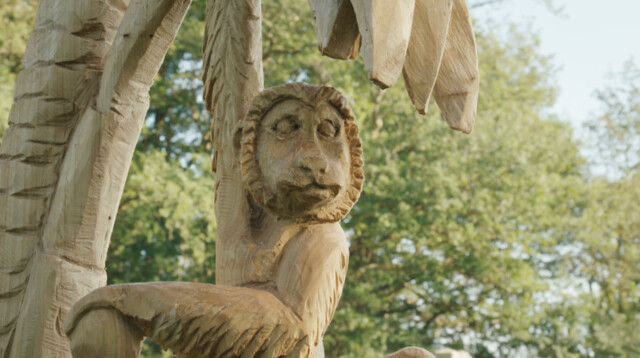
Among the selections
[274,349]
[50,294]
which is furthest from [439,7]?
[50,294]

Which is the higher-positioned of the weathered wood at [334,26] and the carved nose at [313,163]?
the weathered wood at [334,26]

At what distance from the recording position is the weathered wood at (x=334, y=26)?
194 centimetres

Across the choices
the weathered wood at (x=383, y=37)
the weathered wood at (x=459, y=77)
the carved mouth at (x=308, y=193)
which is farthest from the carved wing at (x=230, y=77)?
the weathered wood at (x=383, y=37)

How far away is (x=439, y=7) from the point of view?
210cm

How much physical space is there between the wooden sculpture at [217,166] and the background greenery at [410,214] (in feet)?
21.2

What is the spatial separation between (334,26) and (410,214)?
31.2 ft

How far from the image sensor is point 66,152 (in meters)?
3.18

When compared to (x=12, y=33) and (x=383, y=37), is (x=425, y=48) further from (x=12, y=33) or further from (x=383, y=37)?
(x=12, y=33)

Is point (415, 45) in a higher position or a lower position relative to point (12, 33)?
lower

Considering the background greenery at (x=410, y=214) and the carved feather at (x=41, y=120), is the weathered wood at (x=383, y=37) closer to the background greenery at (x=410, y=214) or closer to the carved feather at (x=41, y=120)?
the carved feather at (x=41, y=120)

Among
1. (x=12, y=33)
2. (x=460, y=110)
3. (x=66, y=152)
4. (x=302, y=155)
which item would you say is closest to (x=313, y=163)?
(x=302, y=155)

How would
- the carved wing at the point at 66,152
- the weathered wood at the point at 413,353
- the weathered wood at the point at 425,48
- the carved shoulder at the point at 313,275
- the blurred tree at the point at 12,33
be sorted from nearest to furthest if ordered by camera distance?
the weathered wood at the point at 425,48 → the carved shoulder at the point at 313,275 → the weathered wood at the point at 413,353 → the carved wing at the point at 66,152 → the blurred tree at the point at 12,33

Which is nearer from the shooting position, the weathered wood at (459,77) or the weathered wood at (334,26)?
the weathered wood at (334,26)

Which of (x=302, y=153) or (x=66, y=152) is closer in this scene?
(x=302, y=153)
